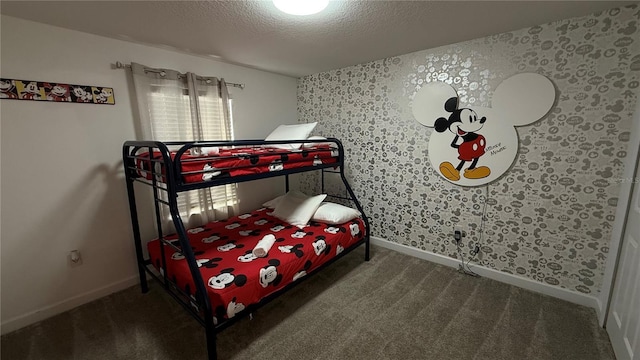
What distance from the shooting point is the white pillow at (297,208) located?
2.65 meters

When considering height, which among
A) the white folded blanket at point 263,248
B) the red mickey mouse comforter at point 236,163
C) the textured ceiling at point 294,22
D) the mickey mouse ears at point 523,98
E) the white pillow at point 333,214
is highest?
the textured ceiling at point 294,22

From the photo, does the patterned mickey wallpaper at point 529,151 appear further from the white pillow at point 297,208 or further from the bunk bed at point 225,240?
the white pillow at point 297,208

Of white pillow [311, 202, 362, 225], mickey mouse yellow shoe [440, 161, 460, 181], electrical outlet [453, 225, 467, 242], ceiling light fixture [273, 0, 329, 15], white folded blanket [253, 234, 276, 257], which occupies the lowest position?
electrical outlet [453, 225, 467, 242]

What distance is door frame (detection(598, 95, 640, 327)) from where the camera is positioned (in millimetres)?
1663

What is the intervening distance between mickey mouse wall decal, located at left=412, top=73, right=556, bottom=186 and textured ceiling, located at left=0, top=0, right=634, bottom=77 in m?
0.45

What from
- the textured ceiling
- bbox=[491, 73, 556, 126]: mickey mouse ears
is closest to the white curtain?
the textured ceiling

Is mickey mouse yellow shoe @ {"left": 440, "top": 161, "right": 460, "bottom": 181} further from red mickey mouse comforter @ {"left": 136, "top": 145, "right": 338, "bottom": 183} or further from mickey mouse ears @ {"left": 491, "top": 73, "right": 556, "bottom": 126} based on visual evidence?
red mickey mouse comforter @ {"left": 136, "top": 145, "right": 338, "bottom": 183}

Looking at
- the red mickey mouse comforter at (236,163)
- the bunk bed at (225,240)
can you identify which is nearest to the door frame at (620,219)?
the bunk bed at (225,240)

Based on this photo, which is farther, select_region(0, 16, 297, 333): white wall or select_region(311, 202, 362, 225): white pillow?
select_region(311, 202, 362, 225): white pillow

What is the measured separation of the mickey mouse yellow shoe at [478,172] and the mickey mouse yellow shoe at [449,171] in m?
0.08

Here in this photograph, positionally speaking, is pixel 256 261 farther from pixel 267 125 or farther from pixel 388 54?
pixel 388 54

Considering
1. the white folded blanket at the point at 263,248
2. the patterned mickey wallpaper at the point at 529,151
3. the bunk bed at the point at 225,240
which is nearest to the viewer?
the bunk bed at the point at 225,240

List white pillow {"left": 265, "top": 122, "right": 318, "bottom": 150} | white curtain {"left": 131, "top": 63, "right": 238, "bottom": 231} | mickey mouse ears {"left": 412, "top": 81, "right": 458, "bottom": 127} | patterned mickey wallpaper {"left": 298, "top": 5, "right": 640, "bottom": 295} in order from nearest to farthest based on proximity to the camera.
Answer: patterned mickey wallpaper {"left": 298, "top": 5, "right": 640, "bottom": 295}, white curtain {"left": 131, "top": 63, "right": 238, "bottom": 231}, mickey mouse ears {"left": 412, "top": 81, "right": 458, "bottom": 127}, white pillow {"left": 265, "top": 122, "right": 318, "bottom": 150}

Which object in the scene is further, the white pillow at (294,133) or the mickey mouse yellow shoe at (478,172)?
the white pillow at (294,133)
